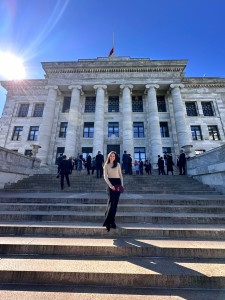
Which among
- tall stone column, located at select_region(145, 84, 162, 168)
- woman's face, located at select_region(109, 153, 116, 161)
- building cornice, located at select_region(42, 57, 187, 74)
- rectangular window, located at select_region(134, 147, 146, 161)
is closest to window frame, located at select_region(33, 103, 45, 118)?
building cornice, located at select_region(42, 57, 187, 74)

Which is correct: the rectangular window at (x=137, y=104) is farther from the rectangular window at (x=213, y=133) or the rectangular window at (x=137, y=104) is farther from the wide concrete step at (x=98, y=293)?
the wide concrete step at (x=98, y=293)

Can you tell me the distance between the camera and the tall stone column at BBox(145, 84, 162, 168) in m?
20.2

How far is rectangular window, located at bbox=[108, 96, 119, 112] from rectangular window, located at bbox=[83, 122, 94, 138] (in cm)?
398

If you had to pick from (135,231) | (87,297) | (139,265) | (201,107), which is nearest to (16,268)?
(87,297)

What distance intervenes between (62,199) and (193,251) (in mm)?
5094

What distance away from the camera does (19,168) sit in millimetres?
11617

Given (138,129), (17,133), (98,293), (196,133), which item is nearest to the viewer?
(98,293)

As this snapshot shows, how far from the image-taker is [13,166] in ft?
35.8

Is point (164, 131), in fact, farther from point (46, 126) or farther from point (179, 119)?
point (46, 126)

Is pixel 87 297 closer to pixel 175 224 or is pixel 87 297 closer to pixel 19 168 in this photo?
pixel 175 224

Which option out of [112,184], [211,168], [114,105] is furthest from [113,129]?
[112,184]

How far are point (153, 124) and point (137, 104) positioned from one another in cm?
576

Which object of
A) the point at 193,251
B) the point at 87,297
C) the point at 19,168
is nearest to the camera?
the point at 87,297

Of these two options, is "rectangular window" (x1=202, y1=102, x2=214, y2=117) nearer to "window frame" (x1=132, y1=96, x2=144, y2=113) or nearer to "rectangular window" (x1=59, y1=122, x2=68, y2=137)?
"window frame" (x1=132, y1=96, x2=144, y2=113)
